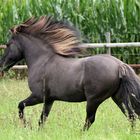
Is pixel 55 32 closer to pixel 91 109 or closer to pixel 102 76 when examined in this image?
pixel 102 76

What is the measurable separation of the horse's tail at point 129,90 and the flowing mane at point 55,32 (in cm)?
87

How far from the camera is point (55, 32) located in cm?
730

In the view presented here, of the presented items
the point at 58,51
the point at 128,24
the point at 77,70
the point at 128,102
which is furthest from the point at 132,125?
the point at 128,24

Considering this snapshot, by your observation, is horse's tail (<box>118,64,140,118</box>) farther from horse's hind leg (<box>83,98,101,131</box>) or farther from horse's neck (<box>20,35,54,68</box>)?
horse's neck (<box>20,35,54,68</box>)

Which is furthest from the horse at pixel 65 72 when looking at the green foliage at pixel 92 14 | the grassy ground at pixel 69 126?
the green foliage at pixel 92 14

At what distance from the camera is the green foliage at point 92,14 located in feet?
46.6

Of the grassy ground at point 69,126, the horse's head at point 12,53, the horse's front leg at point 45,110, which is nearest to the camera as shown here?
the grassy ground at point 69,126

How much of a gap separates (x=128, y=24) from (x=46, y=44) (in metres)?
7.32

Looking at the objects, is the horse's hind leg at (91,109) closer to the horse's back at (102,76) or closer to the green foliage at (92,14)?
the horse's back at (102,76)

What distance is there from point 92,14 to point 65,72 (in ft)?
25.2

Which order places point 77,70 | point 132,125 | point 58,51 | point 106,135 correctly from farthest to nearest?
point 58,51 < point 77,70 < point 132,125 < point 106,135

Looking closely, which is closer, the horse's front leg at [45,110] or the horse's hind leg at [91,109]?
the horse's hind leg at [91,109]

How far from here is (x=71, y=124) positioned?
650 centimetres

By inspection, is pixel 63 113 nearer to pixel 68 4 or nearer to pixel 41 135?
pixel 41 135
